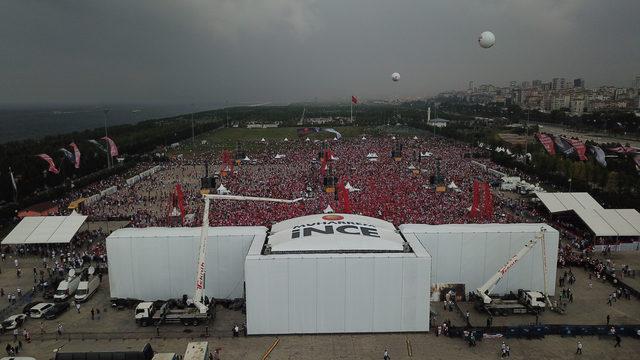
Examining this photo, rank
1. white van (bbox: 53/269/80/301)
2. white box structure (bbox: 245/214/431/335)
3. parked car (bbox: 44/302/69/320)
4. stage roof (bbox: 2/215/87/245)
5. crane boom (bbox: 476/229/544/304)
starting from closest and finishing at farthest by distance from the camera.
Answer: white box structure (bbox: 245/214/431/335)
crane boom (bbox: 476/229/544/304)
parked car (bbox: 44/302/69/320)
white van (bbox: 53/269/80/301)
stage roof (bbox: 2/215/87/245)

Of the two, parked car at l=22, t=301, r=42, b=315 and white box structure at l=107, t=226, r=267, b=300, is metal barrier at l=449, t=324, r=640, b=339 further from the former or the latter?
parked car at l=22, t=301, r=42, b=315

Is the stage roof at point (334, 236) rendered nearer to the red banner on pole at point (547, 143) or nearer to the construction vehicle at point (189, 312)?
the construction vehicle at point (189, 312)

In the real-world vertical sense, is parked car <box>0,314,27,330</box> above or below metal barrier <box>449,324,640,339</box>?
above

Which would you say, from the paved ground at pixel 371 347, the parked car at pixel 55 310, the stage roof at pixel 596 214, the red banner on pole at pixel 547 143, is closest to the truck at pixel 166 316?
the paved ground at pixel 371 347

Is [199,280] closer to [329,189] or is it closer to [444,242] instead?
[444,242]

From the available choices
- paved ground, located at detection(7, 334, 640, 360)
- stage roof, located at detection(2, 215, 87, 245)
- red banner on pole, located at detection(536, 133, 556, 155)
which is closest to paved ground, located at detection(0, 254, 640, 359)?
paved ground, located at detection(7, 334, 640, 360)
